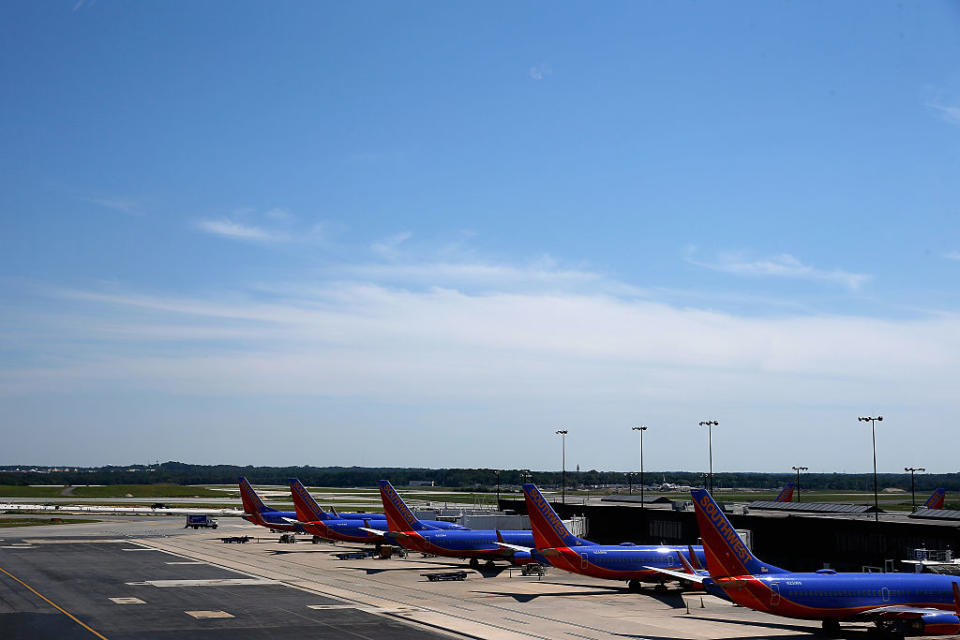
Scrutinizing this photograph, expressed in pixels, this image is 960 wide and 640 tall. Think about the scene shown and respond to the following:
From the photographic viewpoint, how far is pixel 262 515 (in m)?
121

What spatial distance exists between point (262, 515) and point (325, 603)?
60.8 m

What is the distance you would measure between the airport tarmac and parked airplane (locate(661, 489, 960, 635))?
2.03 meters

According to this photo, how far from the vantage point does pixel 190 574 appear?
81.6 metres

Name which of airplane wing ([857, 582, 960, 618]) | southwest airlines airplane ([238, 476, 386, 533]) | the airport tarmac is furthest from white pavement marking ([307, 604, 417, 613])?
southwest airlines airplane ([238, 476, 386, 533])

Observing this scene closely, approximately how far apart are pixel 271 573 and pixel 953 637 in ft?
184

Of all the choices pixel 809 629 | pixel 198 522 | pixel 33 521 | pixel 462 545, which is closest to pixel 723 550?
pixel 809 629

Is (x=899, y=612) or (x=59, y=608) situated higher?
(x=899, y=612)

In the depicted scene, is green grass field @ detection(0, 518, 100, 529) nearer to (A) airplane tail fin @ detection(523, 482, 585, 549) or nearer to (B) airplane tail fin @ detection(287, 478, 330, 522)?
(B) airplane tail fin @ detection(287, 478, 330, 522)

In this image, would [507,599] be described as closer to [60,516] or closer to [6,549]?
[6,549]

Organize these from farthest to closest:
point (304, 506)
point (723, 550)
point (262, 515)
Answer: point (262, 515)
point (304, 506)
point (723, 550)

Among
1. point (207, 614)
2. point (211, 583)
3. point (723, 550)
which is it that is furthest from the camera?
point (211, 583)

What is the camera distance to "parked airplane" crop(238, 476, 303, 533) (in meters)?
118

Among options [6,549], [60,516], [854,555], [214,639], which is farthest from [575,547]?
[60,516]

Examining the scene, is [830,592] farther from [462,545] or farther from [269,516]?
[269,516]
